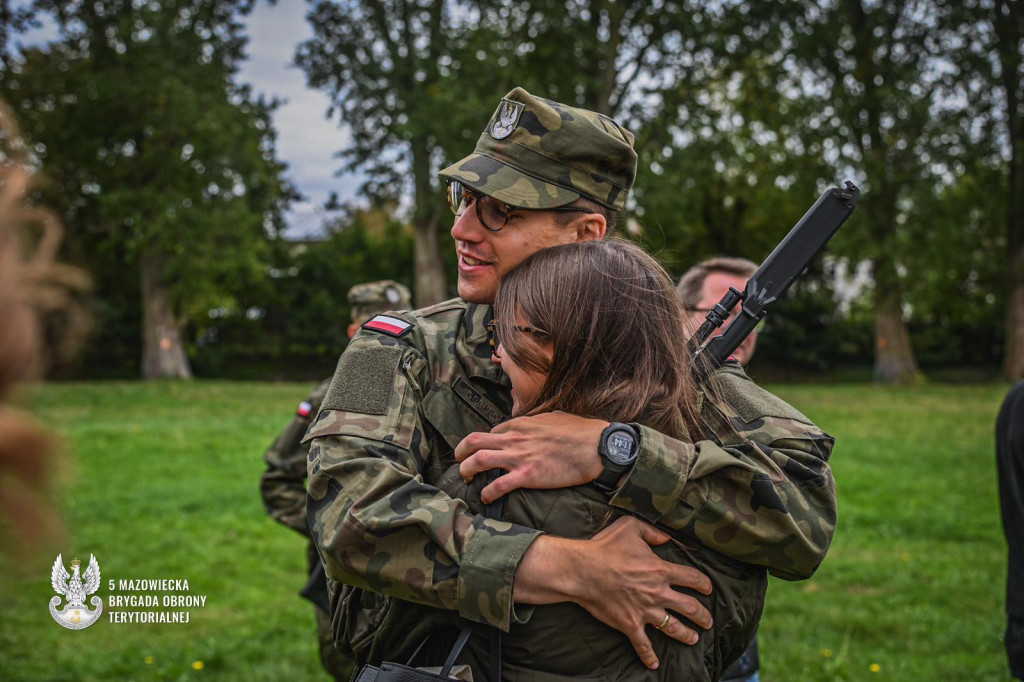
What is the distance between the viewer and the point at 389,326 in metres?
2.33

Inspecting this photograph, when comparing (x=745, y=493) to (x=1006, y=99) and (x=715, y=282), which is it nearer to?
(x=715, y=282)

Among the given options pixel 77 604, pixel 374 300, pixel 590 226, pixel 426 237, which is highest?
pixel 426 237

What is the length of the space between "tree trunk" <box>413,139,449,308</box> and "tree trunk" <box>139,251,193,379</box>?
8616mm

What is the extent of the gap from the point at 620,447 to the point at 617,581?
0.93ft

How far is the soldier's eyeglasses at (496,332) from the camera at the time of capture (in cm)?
204

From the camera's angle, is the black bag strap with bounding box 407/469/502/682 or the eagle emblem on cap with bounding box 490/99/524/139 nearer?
the black bag strap with bounding box 407/469/502/682

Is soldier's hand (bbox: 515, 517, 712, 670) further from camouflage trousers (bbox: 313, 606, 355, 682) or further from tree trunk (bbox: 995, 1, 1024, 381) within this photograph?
tree trunk (bbox: 995, 1, 1024, 381)

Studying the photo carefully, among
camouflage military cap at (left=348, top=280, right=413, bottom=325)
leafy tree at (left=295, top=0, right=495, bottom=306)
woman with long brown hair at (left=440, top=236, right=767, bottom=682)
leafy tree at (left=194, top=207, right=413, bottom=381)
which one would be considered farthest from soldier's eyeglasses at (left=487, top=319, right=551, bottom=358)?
leafy tree at (left=194, top=207, right=413, bottom=381)

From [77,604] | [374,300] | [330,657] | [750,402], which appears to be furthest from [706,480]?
[77,604]

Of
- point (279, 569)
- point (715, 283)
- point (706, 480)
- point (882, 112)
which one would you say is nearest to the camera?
point (706, 480)

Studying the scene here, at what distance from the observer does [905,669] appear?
5.88 metres

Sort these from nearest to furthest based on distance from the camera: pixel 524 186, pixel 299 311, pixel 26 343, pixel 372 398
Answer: pixel 26 343, pixel 372 398, pixel 524 186, pixel 299 311

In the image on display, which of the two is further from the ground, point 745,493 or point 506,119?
point 506,119

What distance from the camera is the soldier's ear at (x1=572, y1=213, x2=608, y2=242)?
2.60m
